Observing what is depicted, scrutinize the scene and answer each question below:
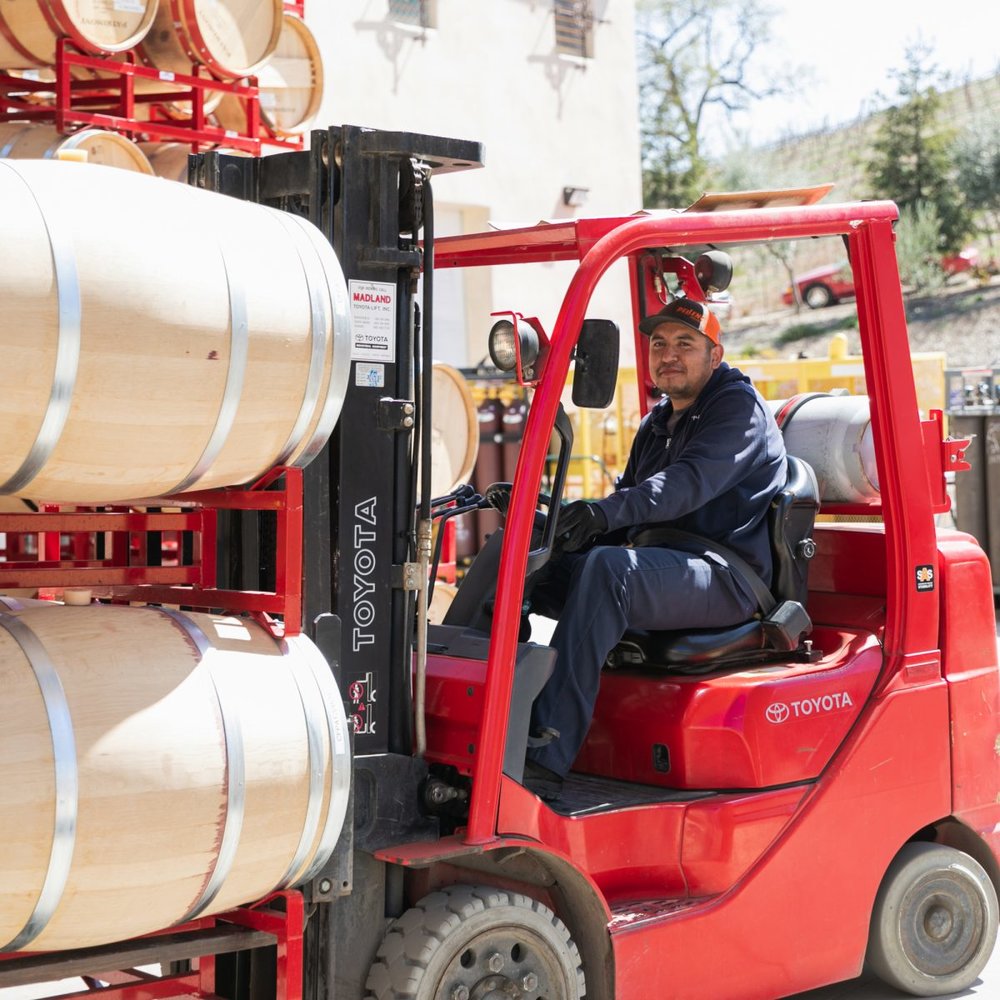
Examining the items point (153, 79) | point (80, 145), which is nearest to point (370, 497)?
point (80, 145)

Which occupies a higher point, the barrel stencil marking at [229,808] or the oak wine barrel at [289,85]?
the oak wine barrel at [289,85]

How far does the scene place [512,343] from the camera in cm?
396

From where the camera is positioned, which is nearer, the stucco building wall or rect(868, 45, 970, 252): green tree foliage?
the stucco building wall

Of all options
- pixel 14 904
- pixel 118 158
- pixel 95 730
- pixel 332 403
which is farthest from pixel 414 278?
pixel 118 158

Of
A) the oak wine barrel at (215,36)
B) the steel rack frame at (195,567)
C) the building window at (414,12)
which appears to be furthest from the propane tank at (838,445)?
the building window at (414,12)

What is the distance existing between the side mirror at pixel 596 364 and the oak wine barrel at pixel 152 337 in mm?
781

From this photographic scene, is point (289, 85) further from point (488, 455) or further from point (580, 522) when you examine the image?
point (580, 522)

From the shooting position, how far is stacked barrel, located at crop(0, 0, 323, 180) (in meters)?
7.97

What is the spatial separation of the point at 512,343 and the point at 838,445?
5.71ft

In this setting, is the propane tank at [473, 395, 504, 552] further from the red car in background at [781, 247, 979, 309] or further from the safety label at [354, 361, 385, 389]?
the red car in background at [781, 247, 979, 309]

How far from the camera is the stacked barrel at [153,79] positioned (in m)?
7.97

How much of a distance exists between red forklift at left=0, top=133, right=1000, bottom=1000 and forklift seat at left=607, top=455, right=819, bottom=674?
1cm

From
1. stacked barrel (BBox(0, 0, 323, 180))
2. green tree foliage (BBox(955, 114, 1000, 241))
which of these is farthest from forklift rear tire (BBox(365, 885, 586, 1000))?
green tree foliage (BBox(955, 114, 1000, 241))

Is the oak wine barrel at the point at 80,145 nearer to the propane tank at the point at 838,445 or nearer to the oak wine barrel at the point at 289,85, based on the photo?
the oak wine barrel at the point at 289,85
